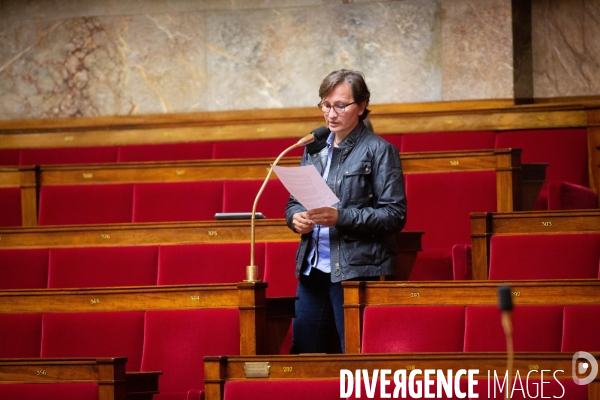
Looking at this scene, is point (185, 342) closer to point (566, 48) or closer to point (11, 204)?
point (11, 204)

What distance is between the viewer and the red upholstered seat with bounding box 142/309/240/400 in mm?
921

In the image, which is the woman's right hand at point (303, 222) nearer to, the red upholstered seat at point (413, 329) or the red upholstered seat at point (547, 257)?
the red upholstered seat at point (413, 329)

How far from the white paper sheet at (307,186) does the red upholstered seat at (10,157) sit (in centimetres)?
92

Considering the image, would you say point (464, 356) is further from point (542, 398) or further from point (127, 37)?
point (127, 37)

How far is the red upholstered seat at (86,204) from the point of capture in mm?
1301

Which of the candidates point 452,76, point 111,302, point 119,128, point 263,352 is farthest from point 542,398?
point 119,128

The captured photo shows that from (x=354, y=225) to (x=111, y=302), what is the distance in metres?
A: 0.29

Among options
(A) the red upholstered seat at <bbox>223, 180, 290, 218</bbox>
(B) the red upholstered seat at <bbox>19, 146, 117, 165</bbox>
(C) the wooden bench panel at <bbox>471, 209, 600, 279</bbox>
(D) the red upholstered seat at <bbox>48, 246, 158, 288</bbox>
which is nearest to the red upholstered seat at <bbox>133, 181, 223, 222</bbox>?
(A) the red upholstered seat at <bbox>223, 180, 290, 218</bbox>

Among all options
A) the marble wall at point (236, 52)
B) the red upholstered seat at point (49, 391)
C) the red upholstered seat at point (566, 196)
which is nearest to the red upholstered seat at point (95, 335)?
the red upholstered seat at point (49, 391)

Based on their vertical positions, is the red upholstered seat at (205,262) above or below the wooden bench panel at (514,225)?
below

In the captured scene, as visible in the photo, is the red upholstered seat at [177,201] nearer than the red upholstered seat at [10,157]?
Yes

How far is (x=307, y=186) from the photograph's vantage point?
81cm

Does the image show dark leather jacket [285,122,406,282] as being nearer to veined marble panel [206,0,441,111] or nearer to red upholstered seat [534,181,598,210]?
red upholstered seat [534,181,598,210]

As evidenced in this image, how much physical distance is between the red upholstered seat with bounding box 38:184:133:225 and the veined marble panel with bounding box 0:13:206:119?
43cm
